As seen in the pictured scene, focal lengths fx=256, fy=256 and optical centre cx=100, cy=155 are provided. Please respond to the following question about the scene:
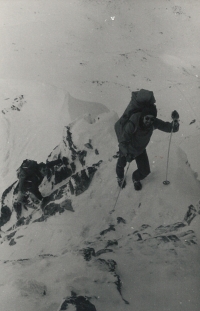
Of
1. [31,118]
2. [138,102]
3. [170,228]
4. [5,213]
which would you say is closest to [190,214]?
[170,228]

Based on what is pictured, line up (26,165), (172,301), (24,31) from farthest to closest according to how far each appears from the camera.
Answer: (24,31) → (26,165) → (172,301)

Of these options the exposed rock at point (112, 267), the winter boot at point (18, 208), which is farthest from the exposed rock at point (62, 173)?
the exposed rock at point (112, 267)

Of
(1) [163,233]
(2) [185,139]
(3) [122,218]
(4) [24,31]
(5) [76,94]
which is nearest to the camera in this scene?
(1) [163,233]

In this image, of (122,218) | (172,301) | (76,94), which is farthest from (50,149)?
(172,301)

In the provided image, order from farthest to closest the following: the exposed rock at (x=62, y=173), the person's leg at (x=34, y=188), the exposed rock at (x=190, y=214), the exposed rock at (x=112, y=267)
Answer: the exposed rock at (x=62, y=173), the person's leg at (x=34, y=188), the exposed rock at (x=190, y=214), the exposed rock at (x=112, y=267)

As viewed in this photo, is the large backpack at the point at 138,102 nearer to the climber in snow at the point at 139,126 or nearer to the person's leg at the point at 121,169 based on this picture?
the climber in snow at the point at 139,126

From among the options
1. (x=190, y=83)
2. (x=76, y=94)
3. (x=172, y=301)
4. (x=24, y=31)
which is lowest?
(x=172, y=301)

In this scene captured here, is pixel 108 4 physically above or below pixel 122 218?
above

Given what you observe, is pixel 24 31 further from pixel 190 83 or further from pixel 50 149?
pixel 190 83
